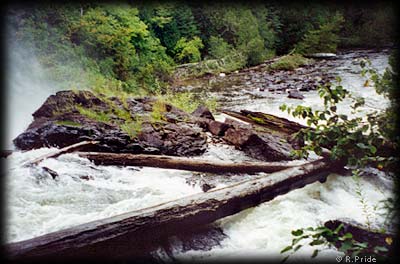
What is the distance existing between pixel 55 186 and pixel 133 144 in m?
1.07

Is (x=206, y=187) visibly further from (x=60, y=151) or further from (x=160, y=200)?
(x=60, y=151)

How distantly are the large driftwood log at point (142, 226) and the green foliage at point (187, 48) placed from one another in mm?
6880

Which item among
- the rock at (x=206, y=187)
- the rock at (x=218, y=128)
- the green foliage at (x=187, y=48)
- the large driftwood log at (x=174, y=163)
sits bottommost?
the rock at (x=206, y=187)

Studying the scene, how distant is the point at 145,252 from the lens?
7.10ft

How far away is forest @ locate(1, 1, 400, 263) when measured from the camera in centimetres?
212

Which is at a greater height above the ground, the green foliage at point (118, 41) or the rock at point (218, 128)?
the green foliage at point (118, 41)

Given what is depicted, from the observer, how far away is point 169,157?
3496 millimetres

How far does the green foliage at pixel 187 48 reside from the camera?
30.2 feet

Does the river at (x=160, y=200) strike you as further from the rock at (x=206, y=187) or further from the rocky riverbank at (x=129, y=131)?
the rocky riverbank at (x=129, y=131)

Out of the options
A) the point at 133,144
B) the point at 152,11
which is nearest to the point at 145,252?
the point at 133,144

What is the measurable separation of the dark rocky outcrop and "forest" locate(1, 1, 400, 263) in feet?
0.05

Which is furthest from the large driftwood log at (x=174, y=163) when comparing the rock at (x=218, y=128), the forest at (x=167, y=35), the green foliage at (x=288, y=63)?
the green foliage at (x=288, y=63)

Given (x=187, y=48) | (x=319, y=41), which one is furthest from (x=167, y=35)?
(x=319, y=41)

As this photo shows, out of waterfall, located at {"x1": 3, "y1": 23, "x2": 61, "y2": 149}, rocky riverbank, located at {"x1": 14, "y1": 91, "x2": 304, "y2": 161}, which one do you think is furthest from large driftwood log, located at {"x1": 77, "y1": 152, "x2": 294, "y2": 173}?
waterfall, located at {"x1": 3, "y1": 23, "x2": 61, "y2": 149}
